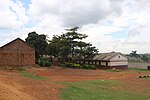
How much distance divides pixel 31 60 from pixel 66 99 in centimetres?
3141

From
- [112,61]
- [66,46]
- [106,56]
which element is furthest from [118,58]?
[66,46]

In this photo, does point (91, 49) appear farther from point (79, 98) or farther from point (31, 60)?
point (79, 98)

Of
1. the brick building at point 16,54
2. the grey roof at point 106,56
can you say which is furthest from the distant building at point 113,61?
the brick building at point 16,54

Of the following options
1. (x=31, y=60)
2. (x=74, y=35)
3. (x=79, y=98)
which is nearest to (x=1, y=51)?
(x=31, y=60)

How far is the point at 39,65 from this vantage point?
164ft

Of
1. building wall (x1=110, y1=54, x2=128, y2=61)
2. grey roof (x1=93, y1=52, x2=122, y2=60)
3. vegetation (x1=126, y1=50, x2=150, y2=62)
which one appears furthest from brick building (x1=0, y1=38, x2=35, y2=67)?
vegetation (x1=126, y1=50, x2=150, y2=62)

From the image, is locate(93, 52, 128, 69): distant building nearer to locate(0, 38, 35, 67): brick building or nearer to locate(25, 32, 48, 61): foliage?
locate(25, 32, 48, 61): foliage

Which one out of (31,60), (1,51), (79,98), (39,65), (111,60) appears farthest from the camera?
(111,60)

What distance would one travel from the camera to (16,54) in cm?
4516

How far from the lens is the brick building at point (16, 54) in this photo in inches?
1741

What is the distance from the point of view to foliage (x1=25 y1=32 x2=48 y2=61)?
55.4 metres

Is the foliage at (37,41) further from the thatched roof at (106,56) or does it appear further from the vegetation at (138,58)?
the vegetation at (138,58)

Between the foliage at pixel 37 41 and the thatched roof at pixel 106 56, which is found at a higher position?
the foliage at pixel 37 41

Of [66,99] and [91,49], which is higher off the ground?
[91,49]
